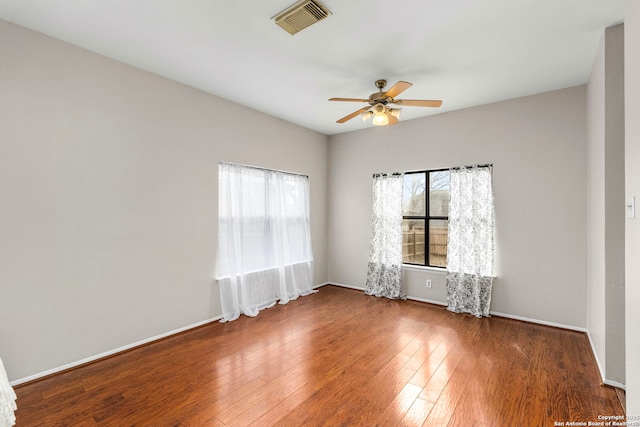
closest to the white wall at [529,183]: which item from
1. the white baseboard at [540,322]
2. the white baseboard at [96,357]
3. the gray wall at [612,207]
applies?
the white baseboard at [540,322]

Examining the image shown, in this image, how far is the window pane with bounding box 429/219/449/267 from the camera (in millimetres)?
4559

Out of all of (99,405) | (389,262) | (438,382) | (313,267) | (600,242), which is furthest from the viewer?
(313,267)

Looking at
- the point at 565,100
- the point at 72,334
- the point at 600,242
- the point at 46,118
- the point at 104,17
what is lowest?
the point at 72,334

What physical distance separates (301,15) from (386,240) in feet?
11.6

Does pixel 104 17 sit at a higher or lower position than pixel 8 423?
higher

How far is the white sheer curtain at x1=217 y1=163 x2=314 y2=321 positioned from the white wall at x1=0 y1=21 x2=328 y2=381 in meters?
0.18

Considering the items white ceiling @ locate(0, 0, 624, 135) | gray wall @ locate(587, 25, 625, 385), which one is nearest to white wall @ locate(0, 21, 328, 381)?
white ceiling @ locate(0, 0, 624, 135)

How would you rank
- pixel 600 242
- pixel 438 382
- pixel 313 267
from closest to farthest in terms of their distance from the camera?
pixel 438 382 → pixel 600 242 → pixel 313 267

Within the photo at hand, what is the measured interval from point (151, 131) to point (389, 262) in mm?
3743

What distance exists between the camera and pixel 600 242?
262 cm

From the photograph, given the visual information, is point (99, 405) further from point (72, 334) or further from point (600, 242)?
point (600, 242)

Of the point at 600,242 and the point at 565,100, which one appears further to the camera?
the point at 565,100

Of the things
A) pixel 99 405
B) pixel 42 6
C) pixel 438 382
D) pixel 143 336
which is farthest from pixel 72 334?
pixel 438 382

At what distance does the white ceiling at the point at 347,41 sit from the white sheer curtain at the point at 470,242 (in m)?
1.14
